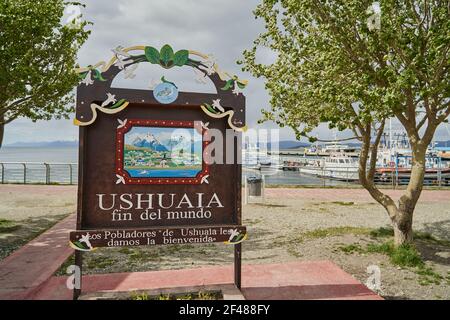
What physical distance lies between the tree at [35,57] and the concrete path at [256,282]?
4.86 metres

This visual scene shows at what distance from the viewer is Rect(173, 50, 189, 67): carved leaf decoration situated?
14.7ft

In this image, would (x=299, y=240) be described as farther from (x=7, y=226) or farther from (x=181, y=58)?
(x=7, y=226)

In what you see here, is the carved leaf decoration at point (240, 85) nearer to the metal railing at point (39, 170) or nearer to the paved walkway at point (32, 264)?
Result: the paved walkway at point (32, 264)

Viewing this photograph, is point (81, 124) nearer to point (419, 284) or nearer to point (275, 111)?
point (275, 111)

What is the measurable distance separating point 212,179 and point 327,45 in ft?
12.4

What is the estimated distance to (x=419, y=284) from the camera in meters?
5.43

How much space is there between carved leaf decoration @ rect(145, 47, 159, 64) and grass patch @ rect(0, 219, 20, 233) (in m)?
7.30

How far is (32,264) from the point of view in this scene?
6.25 meters

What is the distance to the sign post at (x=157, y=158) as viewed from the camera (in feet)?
14.4

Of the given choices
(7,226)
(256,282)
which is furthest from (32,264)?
(256,282)

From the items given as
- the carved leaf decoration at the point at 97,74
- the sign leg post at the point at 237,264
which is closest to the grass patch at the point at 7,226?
the carved leaf decoration at the point at 97,74

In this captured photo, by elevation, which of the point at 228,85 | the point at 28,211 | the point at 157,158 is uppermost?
the point at 228,85

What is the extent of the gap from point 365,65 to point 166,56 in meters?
4.19

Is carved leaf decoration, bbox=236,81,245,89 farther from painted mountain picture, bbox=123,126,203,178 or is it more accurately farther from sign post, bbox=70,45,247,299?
painted mountain picture, bbox=123,126,203,178
